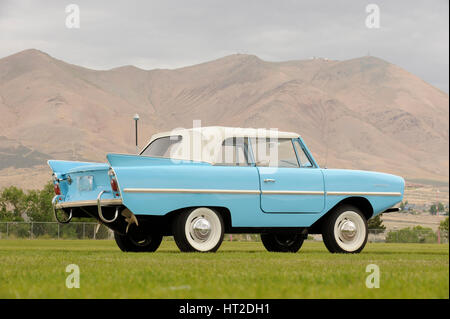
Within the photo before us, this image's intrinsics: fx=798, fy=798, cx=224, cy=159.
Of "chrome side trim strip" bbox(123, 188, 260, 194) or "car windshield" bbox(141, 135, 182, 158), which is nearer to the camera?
"chrome side trim strip" bbox(123, 188, 260, 194)

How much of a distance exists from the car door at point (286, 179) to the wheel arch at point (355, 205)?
0.40 meters

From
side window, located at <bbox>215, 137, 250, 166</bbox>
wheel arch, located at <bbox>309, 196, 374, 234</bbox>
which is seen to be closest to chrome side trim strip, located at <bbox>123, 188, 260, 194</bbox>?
side window, located at <bbox>215, 137, 250, 166</bbox>

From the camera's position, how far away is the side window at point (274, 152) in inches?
488

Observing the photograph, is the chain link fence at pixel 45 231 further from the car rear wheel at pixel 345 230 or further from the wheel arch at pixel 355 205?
the car rear wheel at pixel 345 230

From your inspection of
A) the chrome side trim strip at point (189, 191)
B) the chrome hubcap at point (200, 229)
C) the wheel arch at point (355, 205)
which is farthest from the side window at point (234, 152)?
the wheel arch at point (355, 205)

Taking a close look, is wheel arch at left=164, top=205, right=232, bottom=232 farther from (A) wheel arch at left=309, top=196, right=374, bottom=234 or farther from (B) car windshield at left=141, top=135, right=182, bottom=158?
(A) wheel arch at left=309, top=196, right=374, bottom=234

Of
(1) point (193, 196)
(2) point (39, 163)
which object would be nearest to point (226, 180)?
(1) point (193, 196)

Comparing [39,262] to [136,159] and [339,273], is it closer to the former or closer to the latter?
[136,159]

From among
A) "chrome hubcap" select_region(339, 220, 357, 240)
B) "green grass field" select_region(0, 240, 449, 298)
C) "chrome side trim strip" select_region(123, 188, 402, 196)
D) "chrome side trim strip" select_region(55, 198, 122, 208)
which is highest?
"chrome side trim strip" select_region(123, 188, 402, 196)

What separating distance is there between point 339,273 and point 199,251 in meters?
3.75

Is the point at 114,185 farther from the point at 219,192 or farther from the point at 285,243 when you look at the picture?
the point at 285,243

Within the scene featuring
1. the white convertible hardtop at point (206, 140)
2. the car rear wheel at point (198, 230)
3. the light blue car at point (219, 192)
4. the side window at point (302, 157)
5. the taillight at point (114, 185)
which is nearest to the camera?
the taillight at point (114, 185)

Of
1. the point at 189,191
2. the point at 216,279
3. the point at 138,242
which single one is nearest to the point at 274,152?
the point at 189,191

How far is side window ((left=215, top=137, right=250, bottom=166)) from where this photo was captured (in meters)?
12.1
